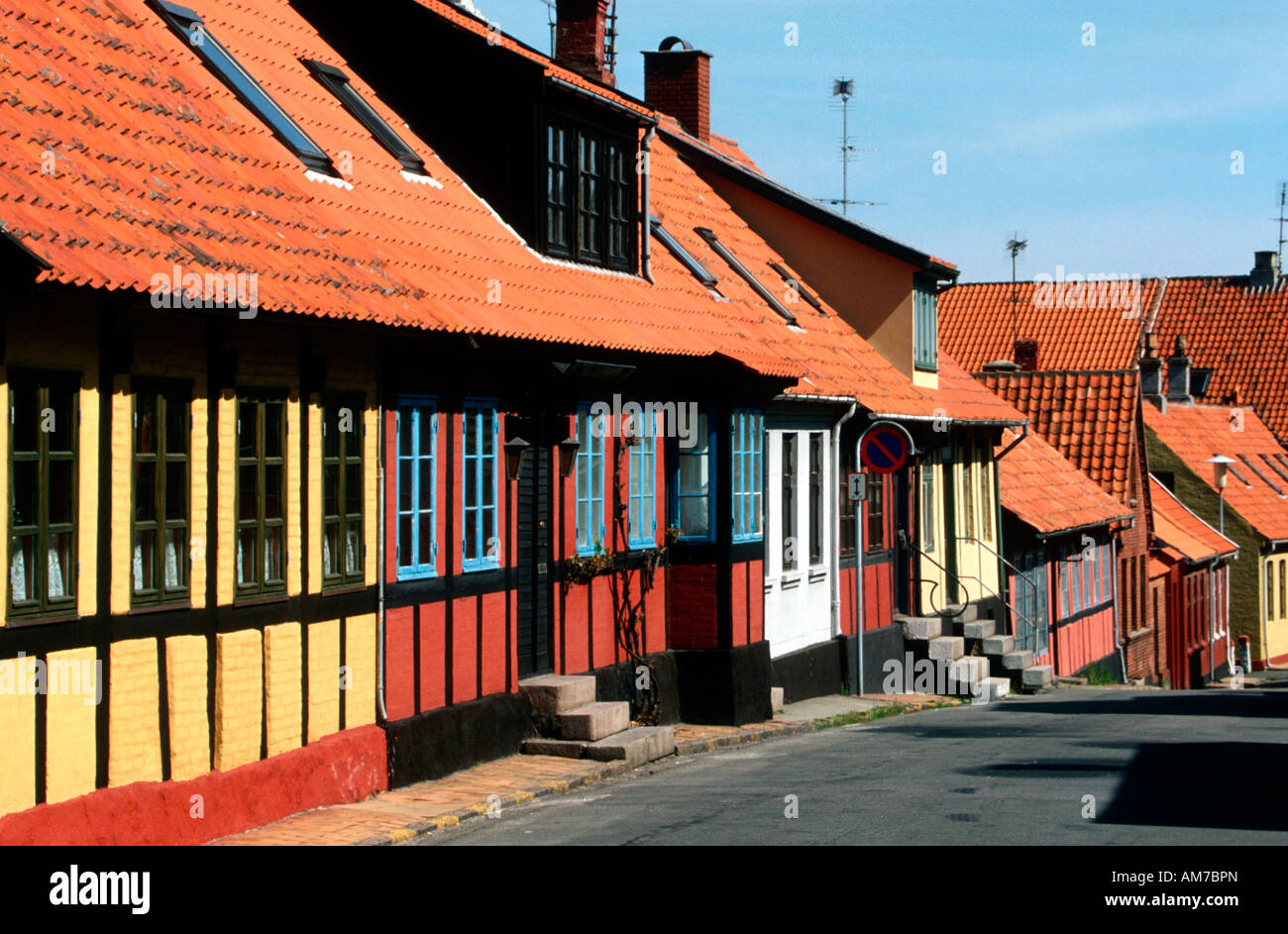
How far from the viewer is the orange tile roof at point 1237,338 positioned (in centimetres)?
6309

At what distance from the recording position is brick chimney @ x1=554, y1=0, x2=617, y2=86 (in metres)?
22.3

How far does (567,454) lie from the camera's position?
649 inches

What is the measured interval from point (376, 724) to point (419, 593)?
45.2 inches

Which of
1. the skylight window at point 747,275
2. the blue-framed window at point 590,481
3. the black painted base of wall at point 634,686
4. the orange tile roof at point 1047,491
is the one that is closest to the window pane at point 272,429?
the blue-framed window at point 590,481

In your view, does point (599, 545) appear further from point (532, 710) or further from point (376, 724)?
point (376, 724)

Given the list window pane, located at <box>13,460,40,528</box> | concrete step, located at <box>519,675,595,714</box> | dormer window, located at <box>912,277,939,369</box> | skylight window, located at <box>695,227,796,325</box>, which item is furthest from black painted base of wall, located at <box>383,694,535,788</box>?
dormer window, located at <box>912,277,939,369</box>

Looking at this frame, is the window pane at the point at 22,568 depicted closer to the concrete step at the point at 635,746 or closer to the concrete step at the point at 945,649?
the concrete step at the point at 635,746

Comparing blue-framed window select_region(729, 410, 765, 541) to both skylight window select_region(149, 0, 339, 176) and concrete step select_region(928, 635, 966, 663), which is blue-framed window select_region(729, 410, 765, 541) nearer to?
skylight window select_region(149, 0, 339, 176)

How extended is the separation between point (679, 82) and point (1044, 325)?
29.4 m

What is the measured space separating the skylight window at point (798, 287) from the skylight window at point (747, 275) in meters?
1.55

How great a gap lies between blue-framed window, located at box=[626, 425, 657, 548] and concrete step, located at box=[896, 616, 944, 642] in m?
8.72

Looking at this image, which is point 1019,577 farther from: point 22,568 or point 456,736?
point 22,568

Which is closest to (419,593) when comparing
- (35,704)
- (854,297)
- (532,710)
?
(532,710)

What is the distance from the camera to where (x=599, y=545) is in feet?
56.9
